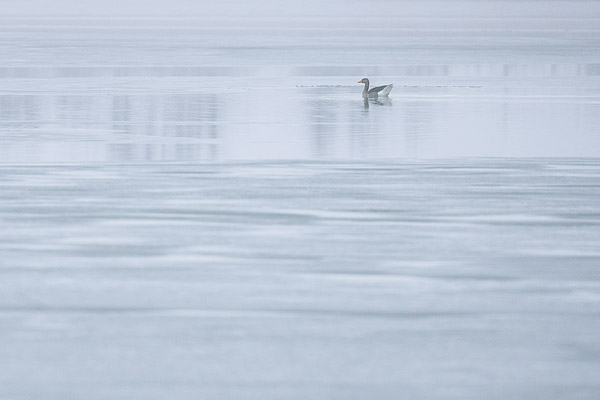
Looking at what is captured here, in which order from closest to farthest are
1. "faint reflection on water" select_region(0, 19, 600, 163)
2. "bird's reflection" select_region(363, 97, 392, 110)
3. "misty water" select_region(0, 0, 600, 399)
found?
"misty water" select_region(0, 0, 600, 399) → "faint reflection on water" select_region(0, 19, 600, 163) → "bird's reflection" select_region(363, 97, 392, 110)

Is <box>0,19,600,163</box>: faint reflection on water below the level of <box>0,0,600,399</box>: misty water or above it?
above

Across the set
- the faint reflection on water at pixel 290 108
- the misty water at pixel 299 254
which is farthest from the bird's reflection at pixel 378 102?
the misty water at pixel 299 254

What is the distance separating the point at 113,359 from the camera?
598 centimetres

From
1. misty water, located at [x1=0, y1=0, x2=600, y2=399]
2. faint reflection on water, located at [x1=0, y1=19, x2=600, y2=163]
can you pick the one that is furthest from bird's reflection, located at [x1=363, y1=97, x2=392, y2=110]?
misty water, located at [x1=0, y1=0, x2=600, y2=399]

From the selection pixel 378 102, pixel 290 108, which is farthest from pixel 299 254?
pixel 378 102

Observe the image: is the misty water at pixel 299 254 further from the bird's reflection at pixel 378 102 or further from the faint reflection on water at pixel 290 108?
the bird's reflection at pixel 378 102

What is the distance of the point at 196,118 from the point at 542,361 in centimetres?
1310

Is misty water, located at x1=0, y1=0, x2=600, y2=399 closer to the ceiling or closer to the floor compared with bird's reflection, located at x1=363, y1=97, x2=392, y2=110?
closer to the floor

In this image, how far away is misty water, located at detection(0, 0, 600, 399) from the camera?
19.2 ft

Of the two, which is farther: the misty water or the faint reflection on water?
the faint reflection on water

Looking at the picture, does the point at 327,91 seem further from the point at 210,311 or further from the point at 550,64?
the point at 210,311

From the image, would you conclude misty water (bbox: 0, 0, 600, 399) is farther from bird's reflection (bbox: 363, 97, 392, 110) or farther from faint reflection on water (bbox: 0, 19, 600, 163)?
bird's reflection (bbox: 363, 97, 392, 110)

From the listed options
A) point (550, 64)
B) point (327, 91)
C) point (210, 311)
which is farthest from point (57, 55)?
point (210, 311)

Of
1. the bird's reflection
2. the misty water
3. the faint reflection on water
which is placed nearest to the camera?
the misty water
